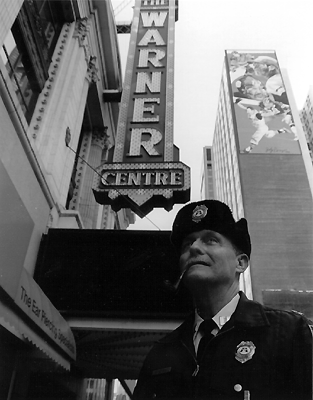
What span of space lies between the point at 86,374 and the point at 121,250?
3545mm

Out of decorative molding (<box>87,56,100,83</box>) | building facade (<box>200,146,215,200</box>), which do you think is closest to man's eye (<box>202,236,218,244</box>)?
decorative molding (<box>87,56,100,83</box>)

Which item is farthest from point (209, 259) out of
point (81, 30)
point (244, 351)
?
point (81, 30)

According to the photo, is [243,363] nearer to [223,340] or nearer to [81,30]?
[223,340]

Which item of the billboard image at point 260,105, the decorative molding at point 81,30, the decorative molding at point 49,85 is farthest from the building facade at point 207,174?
the decorative molding at point 49,85

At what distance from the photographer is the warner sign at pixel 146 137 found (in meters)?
7.93

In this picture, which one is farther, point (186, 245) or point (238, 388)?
point (186, 245)

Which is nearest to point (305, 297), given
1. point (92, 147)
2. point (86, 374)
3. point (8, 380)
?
point (92, 147)

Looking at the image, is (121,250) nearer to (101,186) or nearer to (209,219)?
(101,186)

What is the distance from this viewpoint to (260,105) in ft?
236

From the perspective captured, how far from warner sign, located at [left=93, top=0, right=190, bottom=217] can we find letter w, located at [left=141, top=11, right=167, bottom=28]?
4cm

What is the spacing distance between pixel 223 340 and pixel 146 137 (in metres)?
8.07

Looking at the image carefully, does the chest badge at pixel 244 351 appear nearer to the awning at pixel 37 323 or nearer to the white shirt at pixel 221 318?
the white shirt at pixel 221 318

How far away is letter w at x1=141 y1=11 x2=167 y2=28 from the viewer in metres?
12.6

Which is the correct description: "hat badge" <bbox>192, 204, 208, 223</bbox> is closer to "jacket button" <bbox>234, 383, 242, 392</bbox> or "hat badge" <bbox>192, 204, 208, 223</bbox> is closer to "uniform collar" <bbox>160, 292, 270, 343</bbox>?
"uniform collar" <bbox>160, 292, 270, 343</bbox>
